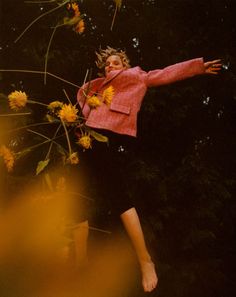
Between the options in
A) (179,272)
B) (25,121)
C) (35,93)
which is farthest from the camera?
(179,272)

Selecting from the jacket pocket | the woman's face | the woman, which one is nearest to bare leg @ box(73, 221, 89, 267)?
the woman

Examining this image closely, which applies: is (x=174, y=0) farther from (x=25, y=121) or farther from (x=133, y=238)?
(x=133, y=238)

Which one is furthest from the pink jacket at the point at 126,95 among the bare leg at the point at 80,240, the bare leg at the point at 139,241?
the bare leg at the point at 80,240

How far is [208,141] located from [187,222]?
0.61 meters

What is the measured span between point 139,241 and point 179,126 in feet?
3.62

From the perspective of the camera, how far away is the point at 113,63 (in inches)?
82.8

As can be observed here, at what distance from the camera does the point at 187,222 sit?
267cm

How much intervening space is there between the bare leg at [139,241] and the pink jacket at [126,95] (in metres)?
0.38

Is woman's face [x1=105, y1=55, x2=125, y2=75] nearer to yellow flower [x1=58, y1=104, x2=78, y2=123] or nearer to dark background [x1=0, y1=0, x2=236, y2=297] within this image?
dark background [x1=0, y1=0, x2=236, y2=297]

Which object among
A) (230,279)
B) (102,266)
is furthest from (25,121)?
(230,279)

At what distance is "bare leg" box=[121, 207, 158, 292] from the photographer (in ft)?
6.28

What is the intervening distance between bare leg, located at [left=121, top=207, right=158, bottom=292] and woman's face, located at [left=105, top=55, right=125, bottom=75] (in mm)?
712

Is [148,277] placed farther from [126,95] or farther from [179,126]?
[179,126]

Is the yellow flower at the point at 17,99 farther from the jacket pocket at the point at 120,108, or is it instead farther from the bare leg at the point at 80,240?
the bare leg at the point at 80,240
